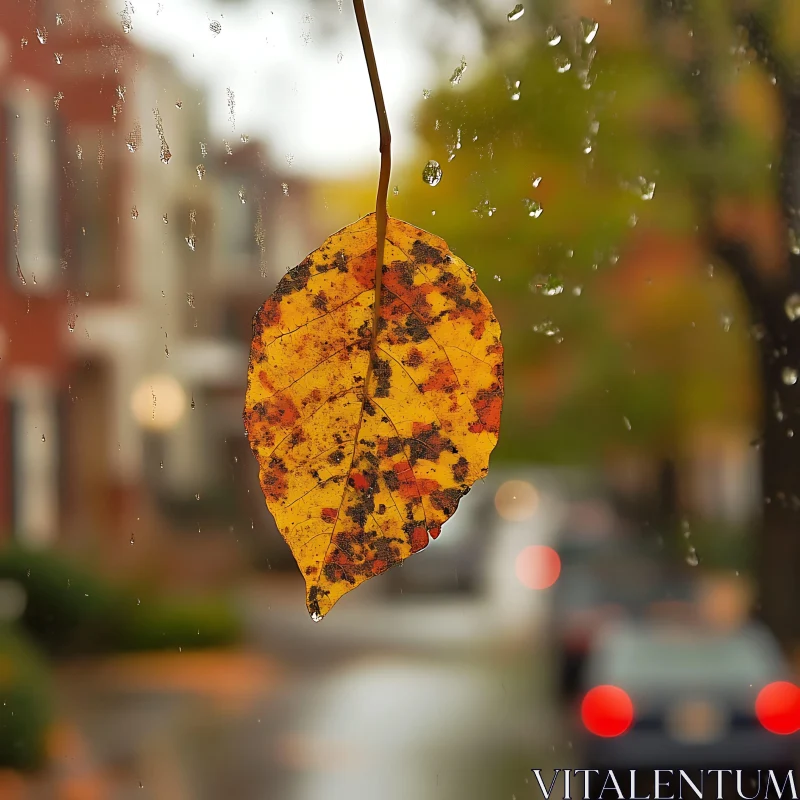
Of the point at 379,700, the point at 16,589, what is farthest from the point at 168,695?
the point at 16,589

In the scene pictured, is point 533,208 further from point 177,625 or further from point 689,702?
point 177,625

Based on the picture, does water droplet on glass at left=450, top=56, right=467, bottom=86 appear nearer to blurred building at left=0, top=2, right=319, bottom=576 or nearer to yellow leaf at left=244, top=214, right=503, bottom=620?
yellow leaf at left=244, top=214, right=503, bottom=620

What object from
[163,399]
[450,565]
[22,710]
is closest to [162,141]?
[22,710]

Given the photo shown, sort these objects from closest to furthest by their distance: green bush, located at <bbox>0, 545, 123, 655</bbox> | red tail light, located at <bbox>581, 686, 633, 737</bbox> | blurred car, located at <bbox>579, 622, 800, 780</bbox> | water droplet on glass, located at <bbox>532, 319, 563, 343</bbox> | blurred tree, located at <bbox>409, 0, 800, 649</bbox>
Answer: water droplet on glass, located at <bbox>532, 319, 563, 343</bbox> → blurred tree, located at <bbox>409, 0, 800, 649</bbox> → blurred car, located at <bbox>579, 622, 800, 780</bbox> → red tail light, located at <bbox>581, 686, 633, 737</bbox> → green bush, located at <bbox>0, 545, 123, 655</bbox>

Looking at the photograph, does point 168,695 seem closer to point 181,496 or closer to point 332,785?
point 181,496

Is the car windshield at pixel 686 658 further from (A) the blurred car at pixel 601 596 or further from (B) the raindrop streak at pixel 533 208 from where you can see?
(B) the raindrop streak at pixel 533 208

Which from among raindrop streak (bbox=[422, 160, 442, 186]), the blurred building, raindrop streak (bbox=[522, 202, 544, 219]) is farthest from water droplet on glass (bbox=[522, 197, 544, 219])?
the blurred building

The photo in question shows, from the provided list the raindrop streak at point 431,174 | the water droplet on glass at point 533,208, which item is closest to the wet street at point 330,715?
the water droplet on glass at point 533,208
